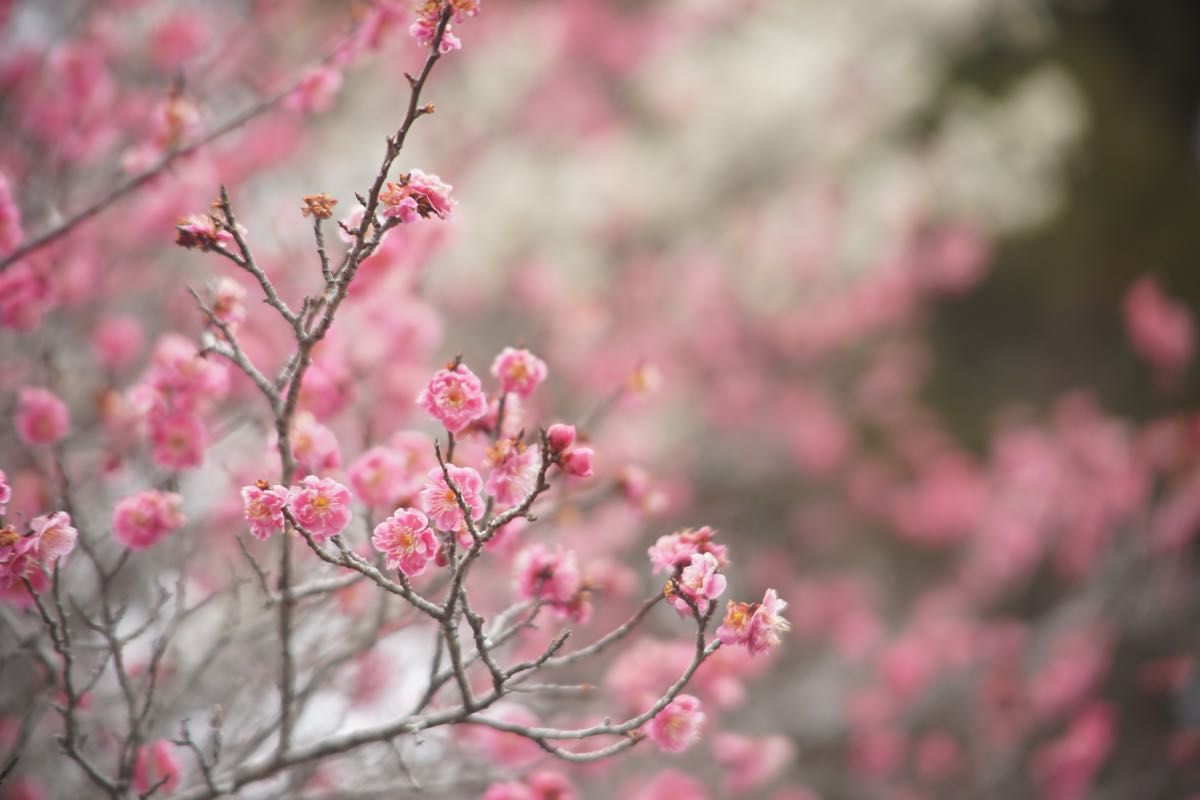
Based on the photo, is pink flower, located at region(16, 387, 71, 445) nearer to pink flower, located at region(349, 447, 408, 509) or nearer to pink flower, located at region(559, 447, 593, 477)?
pink flower, located at region(349, 447, 408, 509)

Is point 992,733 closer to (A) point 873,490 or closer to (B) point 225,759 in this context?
(A) point 873,490

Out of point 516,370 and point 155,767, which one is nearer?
point 516,370

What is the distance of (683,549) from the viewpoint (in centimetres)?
162

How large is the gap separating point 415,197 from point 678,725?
1176 mm

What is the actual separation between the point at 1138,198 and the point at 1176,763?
15.2 feet

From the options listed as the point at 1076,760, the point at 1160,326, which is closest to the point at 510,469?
the point at 1076,760

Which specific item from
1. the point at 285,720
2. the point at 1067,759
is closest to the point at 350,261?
the point at 285,720

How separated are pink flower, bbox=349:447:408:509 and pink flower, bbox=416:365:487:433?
45cm

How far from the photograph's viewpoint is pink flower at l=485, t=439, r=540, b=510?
1.66m

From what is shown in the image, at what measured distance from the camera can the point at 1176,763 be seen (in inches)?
176

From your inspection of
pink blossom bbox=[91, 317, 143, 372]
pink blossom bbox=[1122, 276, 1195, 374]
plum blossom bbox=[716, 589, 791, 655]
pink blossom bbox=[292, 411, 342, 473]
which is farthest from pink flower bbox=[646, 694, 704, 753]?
pink blossom bbox=[1122, 276, 1195, 374]

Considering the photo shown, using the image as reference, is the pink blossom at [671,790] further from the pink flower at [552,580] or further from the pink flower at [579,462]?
the pink flower at [579,462]

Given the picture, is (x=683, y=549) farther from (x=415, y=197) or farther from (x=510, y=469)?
(x=415, y=197)

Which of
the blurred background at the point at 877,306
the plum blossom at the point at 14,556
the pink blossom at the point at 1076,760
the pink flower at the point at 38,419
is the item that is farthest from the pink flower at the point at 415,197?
the pink blossom at the point at 1076,760
